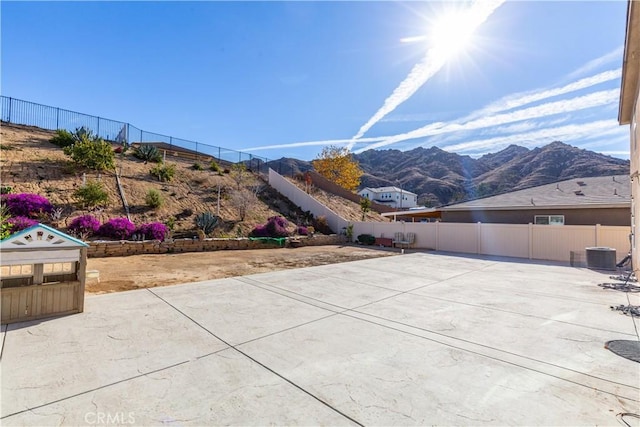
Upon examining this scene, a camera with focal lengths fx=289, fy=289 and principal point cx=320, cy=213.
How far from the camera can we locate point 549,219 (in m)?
14.5

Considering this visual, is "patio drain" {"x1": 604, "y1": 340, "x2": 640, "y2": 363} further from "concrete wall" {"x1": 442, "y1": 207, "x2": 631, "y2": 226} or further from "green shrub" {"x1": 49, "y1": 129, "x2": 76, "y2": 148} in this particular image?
"green shrub" {"x1": 49, "y1": 129, "x2": 76, "y2": 148}

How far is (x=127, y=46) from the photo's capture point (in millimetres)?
10930

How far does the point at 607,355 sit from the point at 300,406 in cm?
354

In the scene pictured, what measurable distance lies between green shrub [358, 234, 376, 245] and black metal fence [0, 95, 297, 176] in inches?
491

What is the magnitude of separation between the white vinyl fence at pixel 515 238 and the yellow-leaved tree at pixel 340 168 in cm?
1892

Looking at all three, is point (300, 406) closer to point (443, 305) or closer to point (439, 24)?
Result: point (443, 305)

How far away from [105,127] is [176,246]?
53.1ft

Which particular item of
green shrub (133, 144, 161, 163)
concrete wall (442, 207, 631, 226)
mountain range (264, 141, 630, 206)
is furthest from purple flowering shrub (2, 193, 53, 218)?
mountain range (264, 141, 630, 206)

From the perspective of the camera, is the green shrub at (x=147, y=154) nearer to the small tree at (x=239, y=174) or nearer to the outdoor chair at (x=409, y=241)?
the small tree at (x=239, y=174)

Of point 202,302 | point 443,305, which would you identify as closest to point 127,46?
point 202,302

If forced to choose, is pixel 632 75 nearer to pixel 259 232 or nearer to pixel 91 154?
pixel 259 232

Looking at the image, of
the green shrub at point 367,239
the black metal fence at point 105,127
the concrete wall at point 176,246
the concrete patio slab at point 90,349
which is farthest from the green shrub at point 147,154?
the concrete patio slab at point 90,349

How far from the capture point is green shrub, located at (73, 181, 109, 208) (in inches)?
503

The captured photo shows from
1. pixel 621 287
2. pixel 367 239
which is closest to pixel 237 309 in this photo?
pixel 621 287
